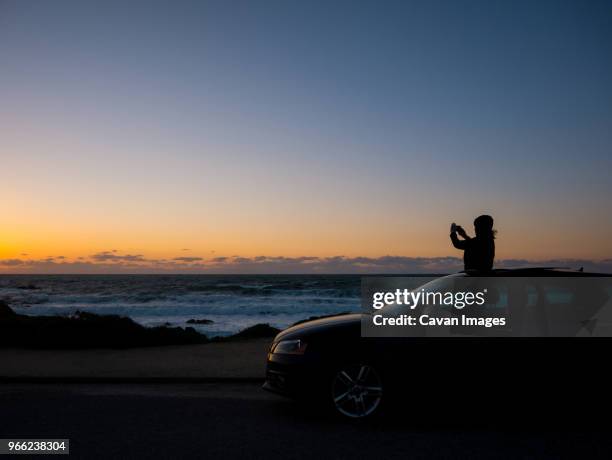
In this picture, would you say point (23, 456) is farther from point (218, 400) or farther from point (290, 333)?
point (290, 333)

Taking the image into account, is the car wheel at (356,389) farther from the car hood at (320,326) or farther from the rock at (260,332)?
the rock at (260,332)

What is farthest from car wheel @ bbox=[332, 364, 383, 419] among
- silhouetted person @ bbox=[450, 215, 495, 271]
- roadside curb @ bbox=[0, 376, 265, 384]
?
silhouetted person @ bbox=[450, 215, 495, 271]

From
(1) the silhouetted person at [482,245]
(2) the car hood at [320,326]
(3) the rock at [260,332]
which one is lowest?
(3) the rock at [260,332]

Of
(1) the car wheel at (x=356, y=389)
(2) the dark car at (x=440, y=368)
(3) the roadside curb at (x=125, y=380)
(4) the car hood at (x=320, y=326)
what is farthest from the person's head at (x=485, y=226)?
(3) the roadside curb at (x=125, y=380)

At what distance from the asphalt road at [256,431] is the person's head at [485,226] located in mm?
2333

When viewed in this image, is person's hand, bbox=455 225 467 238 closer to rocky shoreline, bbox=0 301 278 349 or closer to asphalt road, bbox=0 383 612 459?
asphalt road, bbox=0 383 612 459

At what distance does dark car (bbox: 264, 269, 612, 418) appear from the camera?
5023mm

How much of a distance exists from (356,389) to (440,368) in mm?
831

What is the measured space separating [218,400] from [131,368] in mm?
2371

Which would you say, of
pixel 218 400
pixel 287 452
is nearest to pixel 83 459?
pixel 287 452

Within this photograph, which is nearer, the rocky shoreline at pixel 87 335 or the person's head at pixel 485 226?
the person's head at pixel 485 226

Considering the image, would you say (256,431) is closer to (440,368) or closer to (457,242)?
(440,368)

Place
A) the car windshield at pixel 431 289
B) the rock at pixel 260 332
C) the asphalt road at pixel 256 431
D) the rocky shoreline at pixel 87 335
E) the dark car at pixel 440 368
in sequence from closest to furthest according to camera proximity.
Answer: the asphalt road at pixel 256 431
the dark car at pixel 440 368
the car windshield at pixel 431 289
the rocky shoreline at pixel 87 335
the rock at pixel 260 332

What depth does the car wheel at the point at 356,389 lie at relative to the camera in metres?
5.11
